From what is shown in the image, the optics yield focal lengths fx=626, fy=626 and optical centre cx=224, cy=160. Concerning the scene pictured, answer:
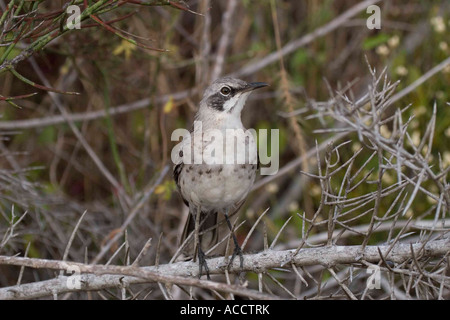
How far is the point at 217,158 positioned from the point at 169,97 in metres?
1.42

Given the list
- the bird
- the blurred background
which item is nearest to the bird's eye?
the bird

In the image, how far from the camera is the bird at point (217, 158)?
10.5ft

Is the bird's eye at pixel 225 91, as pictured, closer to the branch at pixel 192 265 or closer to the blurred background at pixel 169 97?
the blurred background at pixel 169 97

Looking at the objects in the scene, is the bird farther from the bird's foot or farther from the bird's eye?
the bird's foot

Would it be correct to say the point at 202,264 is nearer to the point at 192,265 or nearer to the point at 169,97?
the point at 192,265

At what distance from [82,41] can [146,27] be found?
88 cm

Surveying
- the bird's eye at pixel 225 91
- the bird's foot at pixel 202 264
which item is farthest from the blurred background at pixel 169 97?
the bird's foot at pixel 202 264

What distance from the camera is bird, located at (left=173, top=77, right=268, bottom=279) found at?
10.5 ft

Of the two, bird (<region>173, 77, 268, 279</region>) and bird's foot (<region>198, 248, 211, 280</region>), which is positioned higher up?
bird (<region>173, 77, 268, 279</region>)

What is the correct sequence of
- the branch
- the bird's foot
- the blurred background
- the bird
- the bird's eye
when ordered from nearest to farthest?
1. the branch
2. the bird's foot
3. the bird
4. the bird's eye
5. the blurred background

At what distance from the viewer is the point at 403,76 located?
185 inches

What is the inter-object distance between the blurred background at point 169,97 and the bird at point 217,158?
2.51ft

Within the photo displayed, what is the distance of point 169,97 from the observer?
177 inches

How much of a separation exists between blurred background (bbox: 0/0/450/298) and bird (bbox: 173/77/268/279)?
76 centimetres
